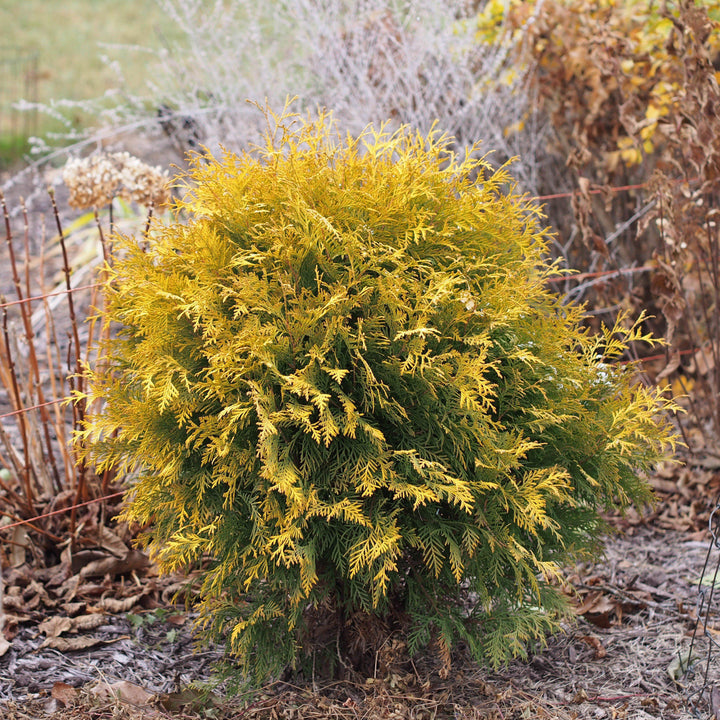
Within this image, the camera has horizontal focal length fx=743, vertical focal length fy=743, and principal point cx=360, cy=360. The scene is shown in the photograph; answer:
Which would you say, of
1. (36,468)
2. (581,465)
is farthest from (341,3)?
(581,465)

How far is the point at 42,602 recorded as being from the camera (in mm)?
2896

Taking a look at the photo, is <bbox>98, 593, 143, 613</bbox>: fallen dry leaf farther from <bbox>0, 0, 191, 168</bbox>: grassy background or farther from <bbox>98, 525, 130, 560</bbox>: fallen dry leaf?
<bbox>0, 0, 191, 168</bbox>: grassy background

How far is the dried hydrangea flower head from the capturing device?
9.98ft

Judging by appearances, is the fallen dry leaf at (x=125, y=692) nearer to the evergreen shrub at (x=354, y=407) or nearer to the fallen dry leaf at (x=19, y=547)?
the evergreen shrub at (x=354, y=407)

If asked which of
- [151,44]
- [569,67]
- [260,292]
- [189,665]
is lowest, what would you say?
[189,665]

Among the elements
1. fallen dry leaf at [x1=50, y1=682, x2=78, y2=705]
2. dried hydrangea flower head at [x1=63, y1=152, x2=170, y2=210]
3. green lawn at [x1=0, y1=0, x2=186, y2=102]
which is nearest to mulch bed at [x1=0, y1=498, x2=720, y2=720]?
fallen dry leaf at [x1=50, y1=682, x2=78, y2=705]

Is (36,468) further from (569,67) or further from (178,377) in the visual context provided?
(569,67)

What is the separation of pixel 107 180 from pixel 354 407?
1.68 metres

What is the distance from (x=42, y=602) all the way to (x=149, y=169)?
5.92ft

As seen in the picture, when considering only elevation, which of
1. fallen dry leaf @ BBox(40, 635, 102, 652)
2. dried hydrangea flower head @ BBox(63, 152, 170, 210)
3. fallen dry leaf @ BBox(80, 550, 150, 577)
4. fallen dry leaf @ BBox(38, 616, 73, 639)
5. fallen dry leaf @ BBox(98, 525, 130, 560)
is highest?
dried hydrangea flower head @ BBox(63, 152, 170, 210)

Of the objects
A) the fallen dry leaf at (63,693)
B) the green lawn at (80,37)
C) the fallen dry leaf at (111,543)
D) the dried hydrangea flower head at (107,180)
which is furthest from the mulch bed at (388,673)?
the green lawn at (80,37)

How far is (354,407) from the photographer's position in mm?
2047

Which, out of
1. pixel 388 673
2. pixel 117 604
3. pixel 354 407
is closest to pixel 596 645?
pixel 388 673

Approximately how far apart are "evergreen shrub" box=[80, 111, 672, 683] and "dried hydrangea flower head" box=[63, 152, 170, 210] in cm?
81
